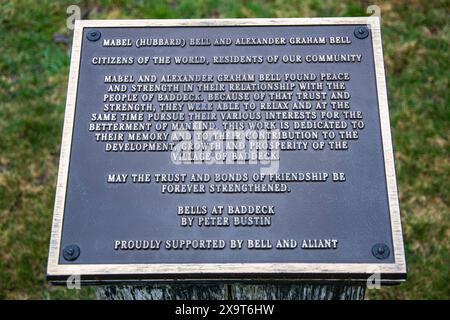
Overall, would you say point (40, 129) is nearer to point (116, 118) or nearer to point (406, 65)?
point (116, 118)

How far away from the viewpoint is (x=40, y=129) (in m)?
5.29

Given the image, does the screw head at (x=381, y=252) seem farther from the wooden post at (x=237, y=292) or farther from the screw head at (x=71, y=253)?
the screw head at (x=71, y=253)

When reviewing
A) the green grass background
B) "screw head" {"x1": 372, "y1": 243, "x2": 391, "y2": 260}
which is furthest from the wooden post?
the green grass background

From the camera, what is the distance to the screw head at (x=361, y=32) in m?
3.76

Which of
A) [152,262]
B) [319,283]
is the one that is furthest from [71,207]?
[319,283]

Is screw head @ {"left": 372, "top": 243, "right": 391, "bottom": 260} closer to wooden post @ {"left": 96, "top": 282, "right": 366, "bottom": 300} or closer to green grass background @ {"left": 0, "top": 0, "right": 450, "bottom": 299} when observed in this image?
wooden post @ {"left": 96, "top": 282, "right": 366, "bottom": 300}

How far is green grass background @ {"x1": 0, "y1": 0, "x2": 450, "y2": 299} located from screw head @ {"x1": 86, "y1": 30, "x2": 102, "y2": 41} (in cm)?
162

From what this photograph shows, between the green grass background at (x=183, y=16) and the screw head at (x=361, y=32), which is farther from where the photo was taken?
the green grass background at (x=183, y=16)

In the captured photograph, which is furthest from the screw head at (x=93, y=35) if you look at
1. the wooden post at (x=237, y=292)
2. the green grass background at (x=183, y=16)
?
the green grass background at (x=183, y=16)

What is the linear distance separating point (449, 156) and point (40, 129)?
10.5 ft

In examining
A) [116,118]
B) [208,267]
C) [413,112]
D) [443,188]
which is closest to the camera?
[208,267]

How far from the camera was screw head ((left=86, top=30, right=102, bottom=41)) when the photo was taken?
381cm

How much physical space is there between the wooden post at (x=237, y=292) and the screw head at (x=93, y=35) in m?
1.40

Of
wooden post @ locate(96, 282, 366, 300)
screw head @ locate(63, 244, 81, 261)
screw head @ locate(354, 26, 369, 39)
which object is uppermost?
screw head @ locate(354, 26, 369, 39)
